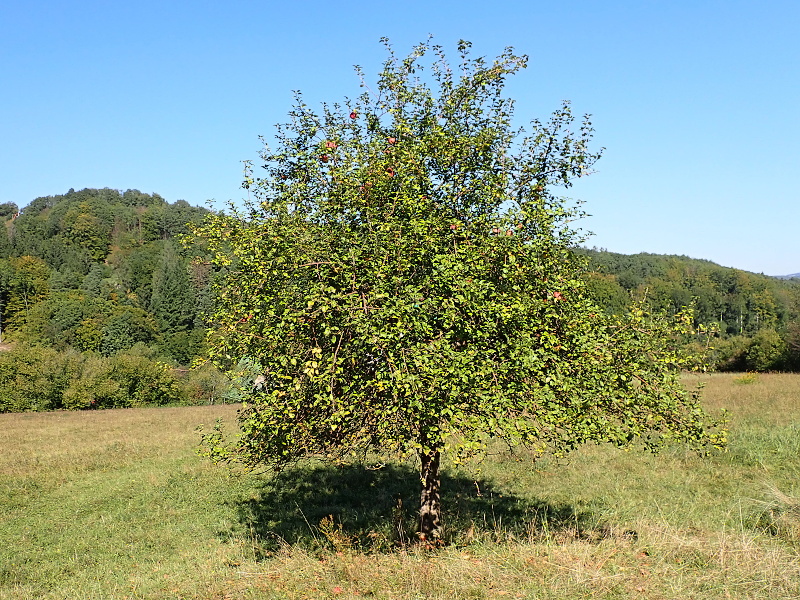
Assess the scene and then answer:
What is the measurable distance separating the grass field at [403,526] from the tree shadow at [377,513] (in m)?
0.08

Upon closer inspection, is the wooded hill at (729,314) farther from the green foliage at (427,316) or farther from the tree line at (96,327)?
the tree line at (96,327)

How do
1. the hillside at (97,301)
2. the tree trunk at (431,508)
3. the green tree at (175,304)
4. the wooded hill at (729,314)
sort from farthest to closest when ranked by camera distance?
the green tree at (175,304)
the hillside at (97,301)
the tree trunk at (431,508)
the wooded hill at (729,314)

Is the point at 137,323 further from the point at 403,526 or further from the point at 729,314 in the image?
the point at 729,314

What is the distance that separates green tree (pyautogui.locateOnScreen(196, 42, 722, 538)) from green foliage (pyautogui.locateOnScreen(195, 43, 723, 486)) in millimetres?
36

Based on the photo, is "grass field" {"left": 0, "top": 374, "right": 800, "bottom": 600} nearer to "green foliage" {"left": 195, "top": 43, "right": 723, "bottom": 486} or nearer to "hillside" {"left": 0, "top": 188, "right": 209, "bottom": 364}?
"green foliage" {"left": 195, "top": 43, "right": 723, "bottom": 486}

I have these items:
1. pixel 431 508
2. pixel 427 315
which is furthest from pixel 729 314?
pixel 427 315

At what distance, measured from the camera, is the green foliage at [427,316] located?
878 centimetres

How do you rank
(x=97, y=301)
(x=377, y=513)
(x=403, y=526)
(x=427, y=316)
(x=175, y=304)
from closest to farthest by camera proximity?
(x=427, y=316) < (x=403, y=526) < (x=377, y=513) < (x=175, y=304) < (x=97, y=301)

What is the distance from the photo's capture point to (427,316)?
28.6 feet

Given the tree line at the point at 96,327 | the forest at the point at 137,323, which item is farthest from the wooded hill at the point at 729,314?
the tree line at the point at 96,327

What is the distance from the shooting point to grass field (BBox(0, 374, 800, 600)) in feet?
27.8

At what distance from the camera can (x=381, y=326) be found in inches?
340

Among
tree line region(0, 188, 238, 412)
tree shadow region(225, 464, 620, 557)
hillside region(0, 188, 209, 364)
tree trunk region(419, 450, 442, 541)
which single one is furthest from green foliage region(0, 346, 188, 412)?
tree trunk region(419, 450, 442, 541)

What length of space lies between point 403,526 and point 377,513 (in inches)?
82.2
